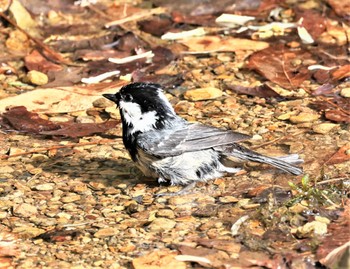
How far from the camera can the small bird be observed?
605 centimetres

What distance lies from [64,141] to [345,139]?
2.15 metres

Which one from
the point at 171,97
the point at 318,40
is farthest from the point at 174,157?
the point at 318,40

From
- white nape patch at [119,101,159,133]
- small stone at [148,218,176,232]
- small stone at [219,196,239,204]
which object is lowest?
small stone at [219,196,239,204]

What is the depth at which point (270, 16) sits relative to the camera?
8.97 meters

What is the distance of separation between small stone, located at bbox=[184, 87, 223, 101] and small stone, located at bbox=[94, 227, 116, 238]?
7.48 ft

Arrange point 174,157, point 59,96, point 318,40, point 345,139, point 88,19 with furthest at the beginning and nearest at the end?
1. point 88,19
2. point 318,40
3. point 59,96
4. point 345,139
5. point 174,157

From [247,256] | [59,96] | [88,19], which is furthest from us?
[88,19]

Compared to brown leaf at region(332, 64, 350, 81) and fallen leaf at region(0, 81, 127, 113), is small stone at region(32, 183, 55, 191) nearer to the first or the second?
fallen leaf at region(0, 81, 127, 113)

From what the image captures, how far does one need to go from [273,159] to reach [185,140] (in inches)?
24.4

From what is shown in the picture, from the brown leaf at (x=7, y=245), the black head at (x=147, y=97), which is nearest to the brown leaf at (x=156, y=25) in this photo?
the black head at (x=147, y=97)

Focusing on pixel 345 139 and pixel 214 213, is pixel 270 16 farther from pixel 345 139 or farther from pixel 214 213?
pixel 214 213

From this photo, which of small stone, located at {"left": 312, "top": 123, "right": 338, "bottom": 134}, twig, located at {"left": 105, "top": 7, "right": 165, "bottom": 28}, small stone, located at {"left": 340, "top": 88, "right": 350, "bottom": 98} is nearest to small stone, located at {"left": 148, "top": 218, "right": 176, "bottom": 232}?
small stone, located at {"left": 312, "top": 123, "right": 338, "bottom": 134}

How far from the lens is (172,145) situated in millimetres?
6082

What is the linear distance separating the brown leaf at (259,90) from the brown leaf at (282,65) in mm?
177
